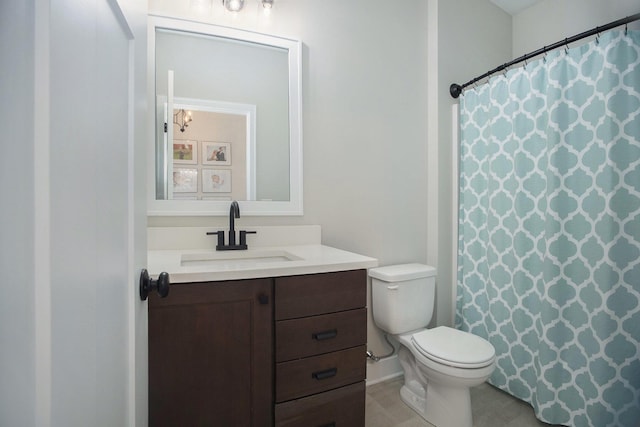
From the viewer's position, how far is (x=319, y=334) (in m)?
1.18

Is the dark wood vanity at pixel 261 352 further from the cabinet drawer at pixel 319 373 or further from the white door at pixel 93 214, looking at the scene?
the white door at pixel 93 214

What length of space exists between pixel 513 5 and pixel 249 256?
9.19ft

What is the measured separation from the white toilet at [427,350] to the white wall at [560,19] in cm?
188

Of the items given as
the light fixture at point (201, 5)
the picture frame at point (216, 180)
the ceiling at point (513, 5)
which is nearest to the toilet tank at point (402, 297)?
the picture frame at point (216, 180)

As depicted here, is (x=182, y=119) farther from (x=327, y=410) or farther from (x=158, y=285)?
(x=327, y=410)

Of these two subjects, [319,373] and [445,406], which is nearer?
[319,373]

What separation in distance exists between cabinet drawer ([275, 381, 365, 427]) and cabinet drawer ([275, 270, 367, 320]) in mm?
338

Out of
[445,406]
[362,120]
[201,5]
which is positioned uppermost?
[201,5]

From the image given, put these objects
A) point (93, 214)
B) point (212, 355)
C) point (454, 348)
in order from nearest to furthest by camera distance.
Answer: point (93, 214)
point (212, 355)
point (454, 348)

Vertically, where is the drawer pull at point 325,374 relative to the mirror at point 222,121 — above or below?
below

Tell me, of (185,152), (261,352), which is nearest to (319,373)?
(261,352)

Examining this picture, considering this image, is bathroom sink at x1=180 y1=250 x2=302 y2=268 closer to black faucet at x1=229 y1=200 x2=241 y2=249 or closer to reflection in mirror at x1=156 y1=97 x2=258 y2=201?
black faucet at x1=229 y1=200 x2=241 y2=249

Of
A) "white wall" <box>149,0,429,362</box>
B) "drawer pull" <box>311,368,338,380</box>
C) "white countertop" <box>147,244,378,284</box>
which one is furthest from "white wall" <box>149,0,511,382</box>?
"drawer pull" <box>311,368,338,380</box>

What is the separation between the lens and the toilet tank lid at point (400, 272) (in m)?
1.74
